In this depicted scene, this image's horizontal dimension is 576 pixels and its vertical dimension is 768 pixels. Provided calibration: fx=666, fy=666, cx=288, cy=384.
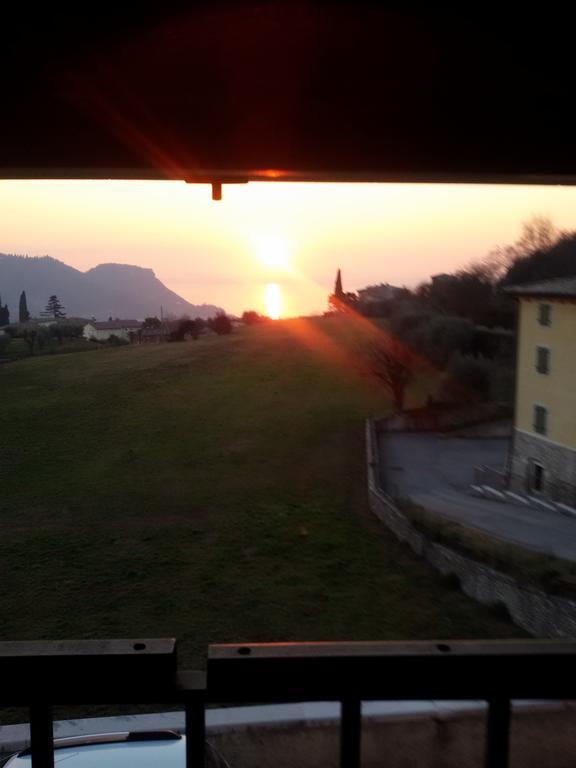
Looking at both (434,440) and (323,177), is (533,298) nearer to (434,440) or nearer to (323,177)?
(434,440)

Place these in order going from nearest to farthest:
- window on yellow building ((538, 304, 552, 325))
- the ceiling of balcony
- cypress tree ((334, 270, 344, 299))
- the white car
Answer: the ceiling of balcony → the white car → window on yellow building ((538, 304, 552, 325)) → cypress tree ((334, 270, 344, 299))

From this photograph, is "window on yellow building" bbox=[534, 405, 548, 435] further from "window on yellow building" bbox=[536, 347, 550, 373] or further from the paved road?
the paved road

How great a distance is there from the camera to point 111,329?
486 inches

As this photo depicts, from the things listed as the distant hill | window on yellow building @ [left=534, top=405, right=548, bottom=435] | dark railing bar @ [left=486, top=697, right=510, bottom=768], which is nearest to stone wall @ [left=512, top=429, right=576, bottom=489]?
window on yellow building @ [left=534, top=405, right=548, bottom=435]

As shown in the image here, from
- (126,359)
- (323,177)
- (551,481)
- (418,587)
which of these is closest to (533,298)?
(551,481)

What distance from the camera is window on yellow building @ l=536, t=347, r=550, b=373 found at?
25.2 ft

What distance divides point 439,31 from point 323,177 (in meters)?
0.28

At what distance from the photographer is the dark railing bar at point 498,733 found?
653mm

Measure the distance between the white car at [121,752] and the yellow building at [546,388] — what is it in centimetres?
649

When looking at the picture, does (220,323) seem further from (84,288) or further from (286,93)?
(286,93)

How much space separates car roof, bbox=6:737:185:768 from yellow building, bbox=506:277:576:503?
6.50m

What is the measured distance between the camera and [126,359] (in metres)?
16.8

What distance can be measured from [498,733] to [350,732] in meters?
0.15

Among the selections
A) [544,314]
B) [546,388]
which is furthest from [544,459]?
[544,314]
